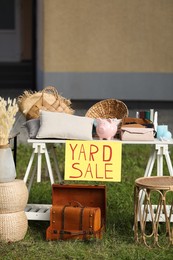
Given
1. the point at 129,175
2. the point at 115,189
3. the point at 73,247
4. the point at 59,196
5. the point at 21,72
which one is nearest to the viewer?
the point at 73,247

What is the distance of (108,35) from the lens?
11273mm

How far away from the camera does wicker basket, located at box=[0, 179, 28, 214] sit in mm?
6078

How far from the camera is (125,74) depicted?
1137 centimetres

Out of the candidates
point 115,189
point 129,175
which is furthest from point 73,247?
point 129,175

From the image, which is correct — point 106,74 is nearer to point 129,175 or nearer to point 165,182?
point 129,175

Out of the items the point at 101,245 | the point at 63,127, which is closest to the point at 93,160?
the point at 63,127

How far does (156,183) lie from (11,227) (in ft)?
3.41

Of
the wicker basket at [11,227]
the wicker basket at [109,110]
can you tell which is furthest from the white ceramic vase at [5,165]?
the wicker basket at [109,110]

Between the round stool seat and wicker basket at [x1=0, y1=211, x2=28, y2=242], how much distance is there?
86cm

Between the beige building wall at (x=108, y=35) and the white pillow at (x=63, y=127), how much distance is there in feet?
16.1

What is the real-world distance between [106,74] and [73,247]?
5.60 meters

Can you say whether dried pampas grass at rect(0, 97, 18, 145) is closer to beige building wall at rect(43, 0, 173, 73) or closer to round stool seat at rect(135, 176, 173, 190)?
round stool seat at rect(135, 176, 173, 190)

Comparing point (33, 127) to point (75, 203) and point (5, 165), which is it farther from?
point (75, 203)

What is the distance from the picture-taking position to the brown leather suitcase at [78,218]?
6129 millimetres
